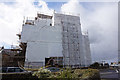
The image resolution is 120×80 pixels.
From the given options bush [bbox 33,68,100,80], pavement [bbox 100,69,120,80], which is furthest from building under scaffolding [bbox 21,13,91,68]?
bush [bbox 33,68,100,80]

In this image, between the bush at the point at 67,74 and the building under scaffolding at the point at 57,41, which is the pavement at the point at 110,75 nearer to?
the bush at the point at 67,74

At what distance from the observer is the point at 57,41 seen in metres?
26.3

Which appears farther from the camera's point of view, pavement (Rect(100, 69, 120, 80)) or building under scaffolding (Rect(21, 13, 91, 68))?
building under scaffolding (Rect(21, 13, 91, 68))

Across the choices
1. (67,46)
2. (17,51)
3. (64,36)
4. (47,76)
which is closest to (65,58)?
(67,46)

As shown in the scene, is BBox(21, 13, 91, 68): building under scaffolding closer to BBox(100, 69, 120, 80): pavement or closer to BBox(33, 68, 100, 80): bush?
BBox(100, 69, 120, 80): pavement

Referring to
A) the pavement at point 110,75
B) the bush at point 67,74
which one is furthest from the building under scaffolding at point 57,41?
the bush at point 67,74

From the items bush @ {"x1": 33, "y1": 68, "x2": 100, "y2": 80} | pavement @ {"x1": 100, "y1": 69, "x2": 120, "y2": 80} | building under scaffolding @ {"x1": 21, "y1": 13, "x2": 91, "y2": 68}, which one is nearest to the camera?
A: bush @ {"x1": 33, "y1": 68, "x2": 100, "y2": 80}

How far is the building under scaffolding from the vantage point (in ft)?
81.2

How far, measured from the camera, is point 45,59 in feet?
81.3

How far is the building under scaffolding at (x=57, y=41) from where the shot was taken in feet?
81.2

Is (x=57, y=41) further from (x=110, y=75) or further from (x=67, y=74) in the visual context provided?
(x=67, y=74)

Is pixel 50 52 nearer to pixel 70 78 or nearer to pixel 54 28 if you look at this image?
pixel 54 28

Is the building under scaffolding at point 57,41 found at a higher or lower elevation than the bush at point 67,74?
higher

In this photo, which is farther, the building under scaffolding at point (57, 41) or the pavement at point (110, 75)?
the building under scaffolding at point (57, 41)
